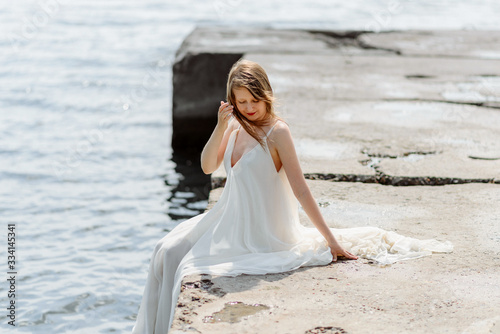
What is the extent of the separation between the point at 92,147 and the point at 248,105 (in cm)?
499

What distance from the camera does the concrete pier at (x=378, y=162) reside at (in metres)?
2.49

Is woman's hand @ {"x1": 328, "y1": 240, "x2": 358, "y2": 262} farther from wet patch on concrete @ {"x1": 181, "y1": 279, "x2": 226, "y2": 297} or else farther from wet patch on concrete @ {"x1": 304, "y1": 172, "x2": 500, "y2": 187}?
wet patch on concrete @ {"x1": 304, "y1": 172, "x2": 500, "y2": 187}

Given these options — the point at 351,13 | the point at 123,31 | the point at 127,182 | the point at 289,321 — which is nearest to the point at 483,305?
the point at 289,321

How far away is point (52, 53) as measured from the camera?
471 inches

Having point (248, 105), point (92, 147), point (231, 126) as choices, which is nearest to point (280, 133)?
point (248, 105)

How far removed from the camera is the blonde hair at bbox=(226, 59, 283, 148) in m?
2.80

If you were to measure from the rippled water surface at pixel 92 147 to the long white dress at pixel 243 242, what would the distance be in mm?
1160

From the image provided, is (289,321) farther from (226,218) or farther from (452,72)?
(452,72)

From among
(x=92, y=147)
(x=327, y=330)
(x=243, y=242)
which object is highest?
(x=243, y=242)

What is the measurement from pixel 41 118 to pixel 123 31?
19.1ft

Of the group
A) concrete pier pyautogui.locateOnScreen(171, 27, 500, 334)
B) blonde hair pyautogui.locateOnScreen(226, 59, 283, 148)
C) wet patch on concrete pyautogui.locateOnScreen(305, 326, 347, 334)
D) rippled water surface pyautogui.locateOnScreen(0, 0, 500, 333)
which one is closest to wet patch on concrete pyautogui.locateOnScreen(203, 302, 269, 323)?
concrete pier pyautogui.locateOnScreen(171, 27, 500, 334)

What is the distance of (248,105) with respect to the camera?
2.85 metres

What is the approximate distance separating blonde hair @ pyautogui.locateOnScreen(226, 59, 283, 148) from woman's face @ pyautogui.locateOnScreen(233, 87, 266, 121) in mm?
14

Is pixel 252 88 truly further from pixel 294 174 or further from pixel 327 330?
pixel 327 330
